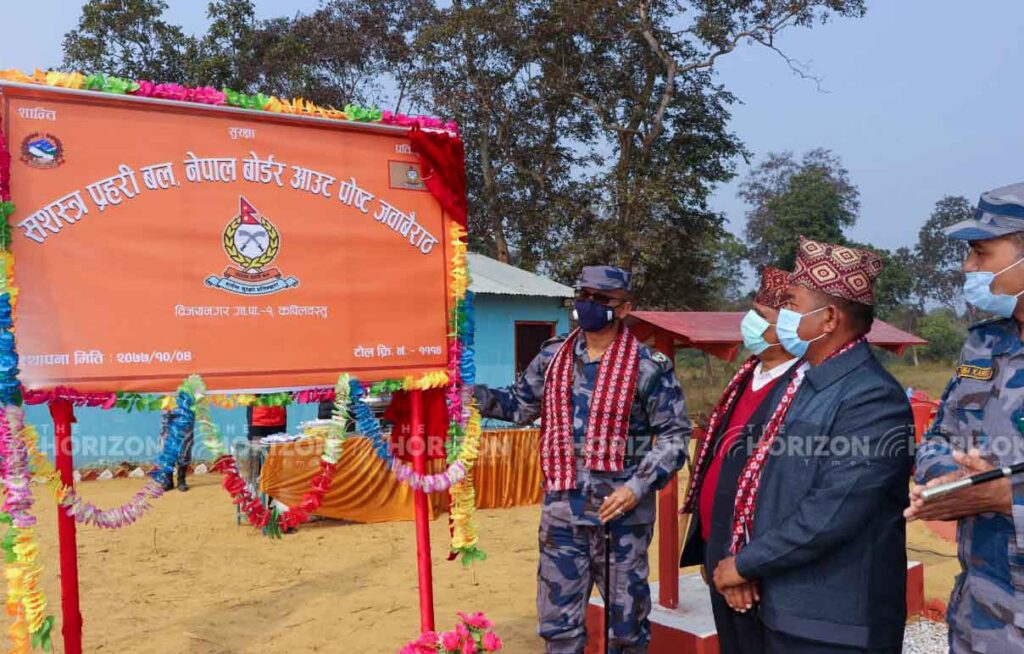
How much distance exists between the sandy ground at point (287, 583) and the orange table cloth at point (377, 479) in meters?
0.21

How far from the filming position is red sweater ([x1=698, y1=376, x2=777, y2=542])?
2848 millimetres

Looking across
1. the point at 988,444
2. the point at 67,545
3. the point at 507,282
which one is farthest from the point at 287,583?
the point at 507,282

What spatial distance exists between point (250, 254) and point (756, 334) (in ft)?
6.87

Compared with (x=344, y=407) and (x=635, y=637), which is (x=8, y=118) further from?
(x=635, y=637)

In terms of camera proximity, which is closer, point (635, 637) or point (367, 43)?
point (635, 637)

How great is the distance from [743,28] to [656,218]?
170 inches

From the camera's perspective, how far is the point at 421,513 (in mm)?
3496

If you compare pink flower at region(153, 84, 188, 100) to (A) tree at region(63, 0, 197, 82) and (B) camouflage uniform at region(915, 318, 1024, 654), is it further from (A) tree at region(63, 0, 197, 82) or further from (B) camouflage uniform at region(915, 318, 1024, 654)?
(A) tree at region(63, 0, 197, 82)

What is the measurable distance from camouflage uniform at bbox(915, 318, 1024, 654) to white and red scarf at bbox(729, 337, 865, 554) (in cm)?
35

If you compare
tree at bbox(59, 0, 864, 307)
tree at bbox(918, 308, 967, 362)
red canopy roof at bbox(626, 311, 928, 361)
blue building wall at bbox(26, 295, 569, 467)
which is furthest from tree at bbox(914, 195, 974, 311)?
red canopy roof at bbox(626, 311, 928, 361)

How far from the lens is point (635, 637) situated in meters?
3.35

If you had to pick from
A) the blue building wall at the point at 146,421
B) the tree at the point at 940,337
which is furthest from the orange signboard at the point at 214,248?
the tree at the point at 940,337

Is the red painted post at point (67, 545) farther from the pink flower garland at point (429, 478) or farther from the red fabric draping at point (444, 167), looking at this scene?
the red fabric draping at point (444, 167)

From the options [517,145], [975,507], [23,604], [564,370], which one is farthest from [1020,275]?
[517,145]
